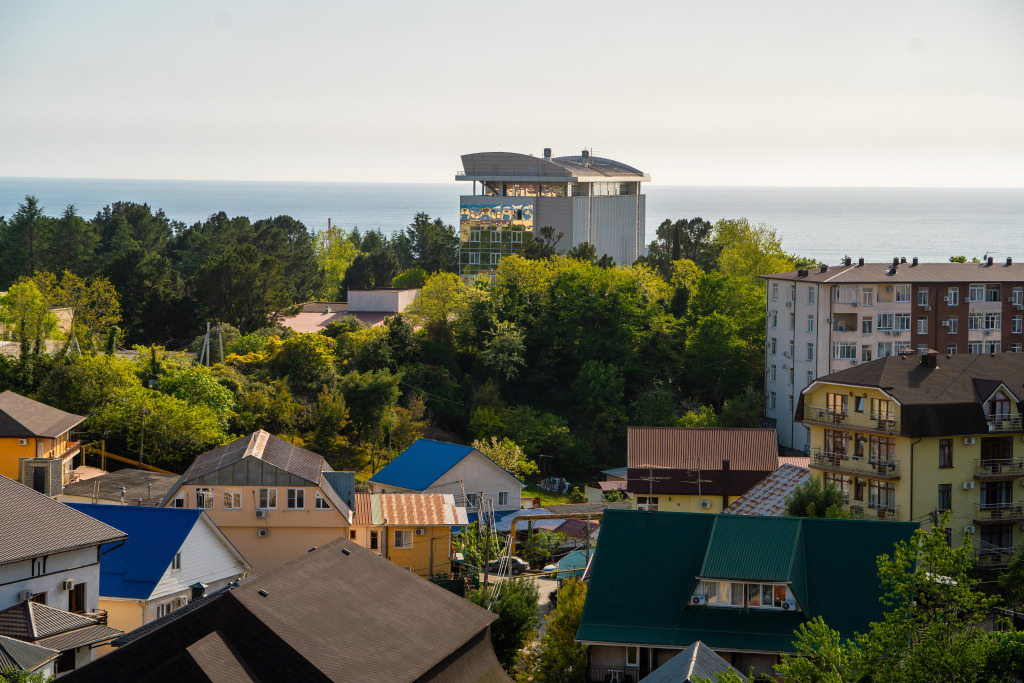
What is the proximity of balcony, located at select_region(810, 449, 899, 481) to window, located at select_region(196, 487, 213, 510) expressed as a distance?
19944mm

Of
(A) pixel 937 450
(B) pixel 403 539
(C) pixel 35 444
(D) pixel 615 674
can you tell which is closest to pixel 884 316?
(A) pixel 937 450

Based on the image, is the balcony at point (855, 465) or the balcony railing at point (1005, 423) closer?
the balcony at point (855, 465)

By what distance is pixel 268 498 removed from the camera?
113 feet

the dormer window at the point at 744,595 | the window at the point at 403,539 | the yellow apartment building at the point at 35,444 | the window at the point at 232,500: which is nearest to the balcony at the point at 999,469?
the dormer window at the point at 744,595

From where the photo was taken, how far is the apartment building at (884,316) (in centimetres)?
5581

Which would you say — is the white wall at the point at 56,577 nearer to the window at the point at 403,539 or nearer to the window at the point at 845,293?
the window at the point at 403,539

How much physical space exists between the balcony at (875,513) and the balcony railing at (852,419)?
2.50 m

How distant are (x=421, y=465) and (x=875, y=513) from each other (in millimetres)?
17272

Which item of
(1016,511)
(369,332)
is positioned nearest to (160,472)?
(369,332)

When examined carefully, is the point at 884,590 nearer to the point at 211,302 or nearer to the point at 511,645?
the point at 511,645

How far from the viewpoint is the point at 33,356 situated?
49.6 metres

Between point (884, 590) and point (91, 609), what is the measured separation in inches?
683

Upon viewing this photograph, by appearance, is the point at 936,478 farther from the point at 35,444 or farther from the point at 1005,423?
the point at 35,444

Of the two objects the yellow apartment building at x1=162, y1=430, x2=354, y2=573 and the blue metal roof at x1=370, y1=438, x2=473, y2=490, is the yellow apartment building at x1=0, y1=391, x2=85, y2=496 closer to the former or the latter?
the yellow apartment building at x1=162, y1=430, x2=354, y2=573
